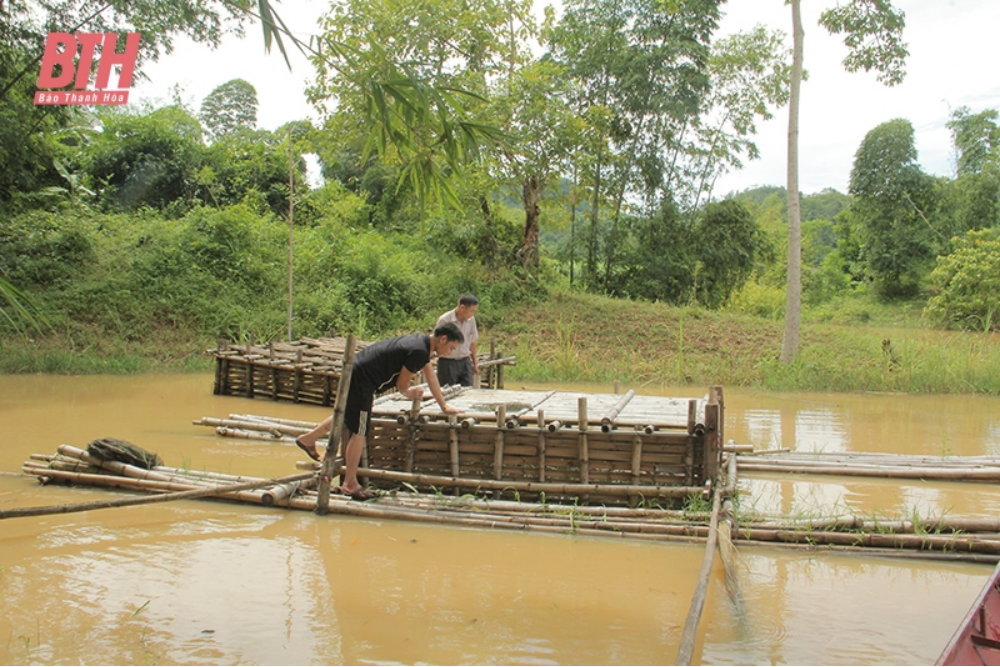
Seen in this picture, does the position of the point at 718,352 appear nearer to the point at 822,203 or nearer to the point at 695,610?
the point at 695,610

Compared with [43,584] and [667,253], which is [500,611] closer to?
[43,584]

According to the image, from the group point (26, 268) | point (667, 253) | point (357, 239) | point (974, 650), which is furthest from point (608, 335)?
point (974, 650)

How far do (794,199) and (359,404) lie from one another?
11439 millimetres

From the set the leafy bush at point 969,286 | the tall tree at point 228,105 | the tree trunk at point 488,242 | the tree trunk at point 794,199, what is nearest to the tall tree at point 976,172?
the leafy bush at point 969,286

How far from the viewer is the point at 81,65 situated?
1382cm

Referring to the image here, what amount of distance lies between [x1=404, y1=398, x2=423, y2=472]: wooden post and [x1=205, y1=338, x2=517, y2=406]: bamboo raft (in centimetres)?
400

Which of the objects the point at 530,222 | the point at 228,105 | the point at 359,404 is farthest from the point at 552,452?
the point at 228,105

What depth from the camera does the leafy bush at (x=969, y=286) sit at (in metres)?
19.0

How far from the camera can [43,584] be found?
4.17 m

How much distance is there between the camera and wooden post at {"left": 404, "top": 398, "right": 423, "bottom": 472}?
5.65 m

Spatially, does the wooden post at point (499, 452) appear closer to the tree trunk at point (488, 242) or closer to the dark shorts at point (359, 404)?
the dark shorts at point (359, 404)

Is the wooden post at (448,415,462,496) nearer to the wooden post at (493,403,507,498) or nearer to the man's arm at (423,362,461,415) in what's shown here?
the man's arm at (423,362,461,415)

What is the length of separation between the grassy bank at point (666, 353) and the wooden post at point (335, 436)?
806 centimetres

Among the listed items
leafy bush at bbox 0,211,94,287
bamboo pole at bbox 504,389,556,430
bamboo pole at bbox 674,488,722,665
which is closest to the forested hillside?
leafy bush at bbox 0,211,94,287
